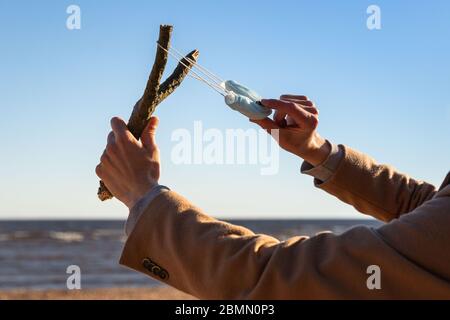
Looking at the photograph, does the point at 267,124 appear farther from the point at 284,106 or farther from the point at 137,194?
the point at 137,194

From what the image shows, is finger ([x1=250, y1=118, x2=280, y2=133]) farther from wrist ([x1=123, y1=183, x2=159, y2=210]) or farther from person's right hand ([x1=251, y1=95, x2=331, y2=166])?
wrist ([x1=123, y1=183, x2=159, y2=210])

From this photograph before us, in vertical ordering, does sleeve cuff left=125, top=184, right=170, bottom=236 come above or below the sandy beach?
above

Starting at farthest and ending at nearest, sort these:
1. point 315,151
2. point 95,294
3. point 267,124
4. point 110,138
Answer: point 95,294 < point 315,151 < point 267,124 < point 110,138

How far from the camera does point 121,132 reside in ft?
6.39

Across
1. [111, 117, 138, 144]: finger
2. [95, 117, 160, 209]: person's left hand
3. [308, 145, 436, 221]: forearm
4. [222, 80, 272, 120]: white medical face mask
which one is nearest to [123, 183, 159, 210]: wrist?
[95, 117, 160, 209]: person's left hand

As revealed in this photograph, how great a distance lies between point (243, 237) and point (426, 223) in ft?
1.44

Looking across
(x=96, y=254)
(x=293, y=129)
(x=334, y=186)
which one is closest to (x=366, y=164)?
(x=334, y=186)

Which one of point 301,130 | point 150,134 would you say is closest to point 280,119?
point 301,130

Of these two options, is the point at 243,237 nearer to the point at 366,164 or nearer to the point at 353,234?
the point at 353,234

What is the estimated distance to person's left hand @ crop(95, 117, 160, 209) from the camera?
1.90m

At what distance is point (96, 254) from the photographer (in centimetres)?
2908

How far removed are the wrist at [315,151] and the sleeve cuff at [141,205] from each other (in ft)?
3.08

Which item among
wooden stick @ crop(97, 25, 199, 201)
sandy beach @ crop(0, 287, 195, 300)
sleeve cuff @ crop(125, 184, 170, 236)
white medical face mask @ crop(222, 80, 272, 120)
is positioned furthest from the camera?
sandy beach @ crop(0, 287, 195, 300)

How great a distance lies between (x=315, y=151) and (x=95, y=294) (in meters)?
13.3
